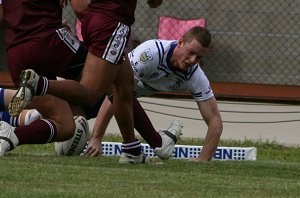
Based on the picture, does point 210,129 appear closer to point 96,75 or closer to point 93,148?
point 93,148

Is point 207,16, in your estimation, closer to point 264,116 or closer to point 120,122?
point 264,116

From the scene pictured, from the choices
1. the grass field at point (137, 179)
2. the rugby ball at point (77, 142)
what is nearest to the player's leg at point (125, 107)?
the grass field at point (137, 179)

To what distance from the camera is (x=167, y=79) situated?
873 cm

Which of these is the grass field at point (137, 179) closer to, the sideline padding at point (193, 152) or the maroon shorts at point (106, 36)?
the maroon shorts at point (106, 36)

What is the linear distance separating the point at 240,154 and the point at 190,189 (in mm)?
4377

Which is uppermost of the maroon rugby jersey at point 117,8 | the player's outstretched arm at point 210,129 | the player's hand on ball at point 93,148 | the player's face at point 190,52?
the maroon rugby jersey at point 117,8

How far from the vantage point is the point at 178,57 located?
8.37 metres

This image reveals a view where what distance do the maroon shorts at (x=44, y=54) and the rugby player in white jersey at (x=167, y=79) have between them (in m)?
0.90

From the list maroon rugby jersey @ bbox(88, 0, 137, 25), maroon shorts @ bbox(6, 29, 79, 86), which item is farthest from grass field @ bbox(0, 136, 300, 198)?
maroon rugby jersey @ bbox(88, 0, 137, 25)

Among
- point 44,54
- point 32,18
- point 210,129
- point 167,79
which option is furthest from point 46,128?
point 210,129

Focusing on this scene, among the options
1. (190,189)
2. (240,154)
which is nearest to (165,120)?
(240,154)

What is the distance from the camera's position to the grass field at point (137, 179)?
5523 mm

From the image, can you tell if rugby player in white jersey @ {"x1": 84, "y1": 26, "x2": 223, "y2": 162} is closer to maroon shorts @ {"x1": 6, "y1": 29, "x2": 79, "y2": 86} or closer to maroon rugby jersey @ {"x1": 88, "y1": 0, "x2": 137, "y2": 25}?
maroon shorts @ {"x1": 6, "y1": 29, "x2": 79, "y2": 86}

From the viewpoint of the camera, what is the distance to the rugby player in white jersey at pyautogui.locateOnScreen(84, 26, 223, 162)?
8227 mm
